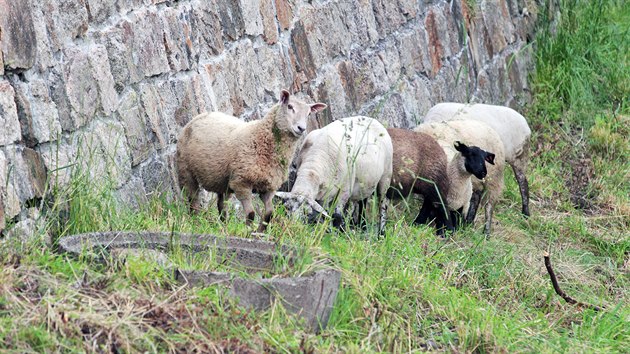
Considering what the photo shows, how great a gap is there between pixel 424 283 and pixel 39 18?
225 cm

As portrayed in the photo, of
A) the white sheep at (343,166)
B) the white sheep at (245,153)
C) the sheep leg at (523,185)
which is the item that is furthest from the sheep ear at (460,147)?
the white sheep at (245,153)

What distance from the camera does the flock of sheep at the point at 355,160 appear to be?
645 cm

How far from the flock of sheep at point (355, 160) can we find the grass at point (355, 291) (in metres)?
0.24

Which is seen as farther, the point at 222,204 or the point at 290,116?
the point at 222,204

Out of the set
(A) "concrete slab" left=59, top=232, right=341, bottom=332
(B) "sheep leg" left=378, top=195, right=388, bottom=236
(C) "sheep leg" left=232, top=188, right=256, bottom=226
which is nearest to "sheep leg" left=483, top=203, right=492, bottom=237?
(B) "sheep leg" left=378, top=195, right=388, bottom=236

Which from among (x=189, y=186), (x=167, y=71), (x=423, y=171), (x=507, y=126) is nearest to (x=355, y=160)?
(x=189, y=186)

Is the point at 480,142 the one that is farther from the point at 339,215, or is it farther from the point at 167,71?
the point at 167,71

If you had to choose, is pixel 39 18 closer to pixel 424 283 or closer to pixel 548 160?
pixel 424 283

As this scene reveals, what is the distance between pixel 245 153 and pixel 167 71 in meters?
0.84

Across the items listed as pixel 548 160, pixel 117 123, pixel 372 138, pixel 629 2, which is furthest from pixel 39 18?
pixel 629 2

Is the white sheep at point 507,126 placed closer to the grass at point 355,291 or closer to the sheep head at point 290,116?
the grass at point 355,291

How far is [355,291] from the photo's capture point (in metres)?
5.19

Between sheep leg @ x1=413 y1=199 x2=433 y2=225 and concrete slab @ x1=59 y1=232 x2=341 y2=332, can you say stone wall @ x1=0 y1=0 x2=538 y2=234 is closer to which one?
concrete slab @ x1=59 y1=232 x2=341 y2=332

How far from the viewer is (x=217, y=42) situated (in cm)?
744
